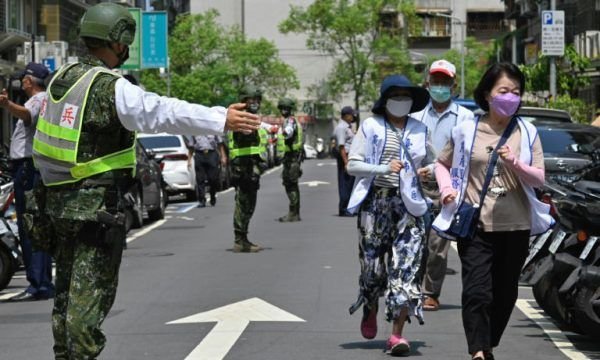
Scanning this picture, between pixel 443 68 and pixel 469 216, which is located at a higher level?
pixel 443 68

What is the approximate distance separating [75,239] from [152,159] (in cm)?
1731

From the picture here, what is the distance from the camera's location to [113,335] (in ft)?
34.3

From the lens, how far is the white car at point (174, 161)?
97.9ft

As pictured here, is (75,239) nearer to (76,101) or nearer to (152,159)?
(76,101)

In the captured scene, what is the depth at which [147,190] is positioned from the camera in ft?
76.2

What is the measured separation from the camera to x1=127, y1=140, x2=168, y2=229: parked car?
72.1 feet

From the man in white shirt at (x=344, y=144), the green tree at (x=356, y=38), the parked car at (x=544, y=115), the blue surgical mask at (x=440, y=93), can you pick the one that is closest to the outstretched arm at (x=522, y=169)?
the blue surgical mask at (x=440, y=93)

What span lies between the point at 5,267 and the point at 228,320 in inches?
116

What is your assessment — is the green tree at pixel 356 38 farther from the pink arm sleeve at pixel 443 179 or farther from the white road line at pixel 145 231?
the pink arm sleeve at pixel 443 179

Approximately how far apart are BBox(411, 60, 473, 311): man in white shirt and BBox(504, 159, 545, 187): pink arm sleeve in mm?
→ 2775

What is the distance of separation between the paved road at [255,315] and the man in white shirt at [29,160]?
267 mm

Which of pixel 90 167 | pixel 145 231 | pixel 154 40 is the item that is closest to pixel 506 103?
pixel 90 167

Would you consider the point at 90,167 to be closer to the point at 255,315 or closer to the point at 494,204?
the point at 494,204

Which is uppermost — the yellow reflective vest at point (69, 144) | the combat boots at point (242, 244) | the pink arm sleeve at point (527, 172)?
the yellow reflective vest at point (69, 144)
